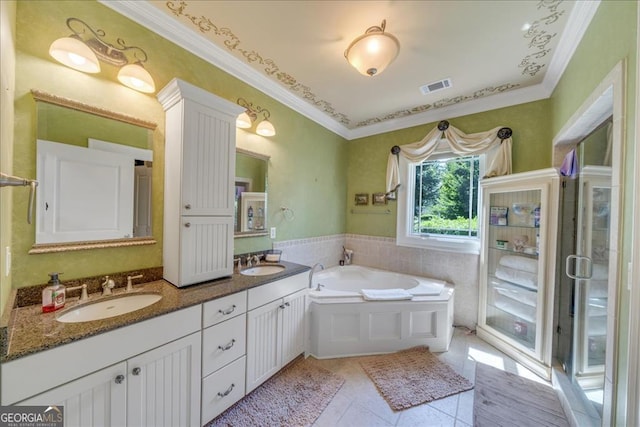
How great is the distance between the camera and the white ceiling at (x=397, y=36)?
1.46 meters

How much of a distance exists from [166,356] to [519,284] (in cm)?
302

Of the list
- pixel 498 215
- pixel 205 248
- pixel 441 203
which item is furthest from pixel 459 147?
pixel 205 248

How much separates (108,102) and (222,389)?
6.40 feet

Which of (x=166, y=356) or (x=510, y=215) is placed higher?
(x=510, y=215)

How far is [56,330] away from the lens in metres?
0.93

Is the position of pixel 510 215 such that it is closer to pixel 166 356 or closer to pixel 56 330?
pixel 166 356

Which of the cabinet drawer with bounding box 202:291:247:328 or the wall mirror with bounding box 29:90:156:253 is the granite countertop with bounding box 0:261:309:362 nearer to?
the cabinet drawer with bounding box 202:291:247:328

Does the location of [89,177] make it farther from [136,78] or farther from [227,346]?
[227,346]

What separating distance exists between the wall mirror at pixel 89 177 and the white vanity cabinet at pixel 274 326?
90 cm

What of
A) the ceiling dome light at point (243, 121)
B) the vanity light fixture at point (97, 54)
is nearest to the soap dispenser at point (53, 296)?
the vanity light fixture at point (97, 54)

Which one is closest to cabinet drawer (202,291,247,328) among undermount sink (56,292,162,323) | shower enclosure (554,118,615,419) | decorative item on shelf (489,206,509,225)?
undermount sink (56,292,162,323)

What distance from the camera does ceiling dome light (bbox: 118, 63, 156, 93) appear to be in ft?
4.57

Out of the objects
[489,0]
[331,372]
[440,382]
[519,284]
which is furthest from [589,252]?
[331,372]

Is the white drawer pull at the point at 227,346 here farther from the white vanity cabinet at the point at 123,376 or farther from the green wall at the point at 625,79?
the green wall at the point at 625,79
